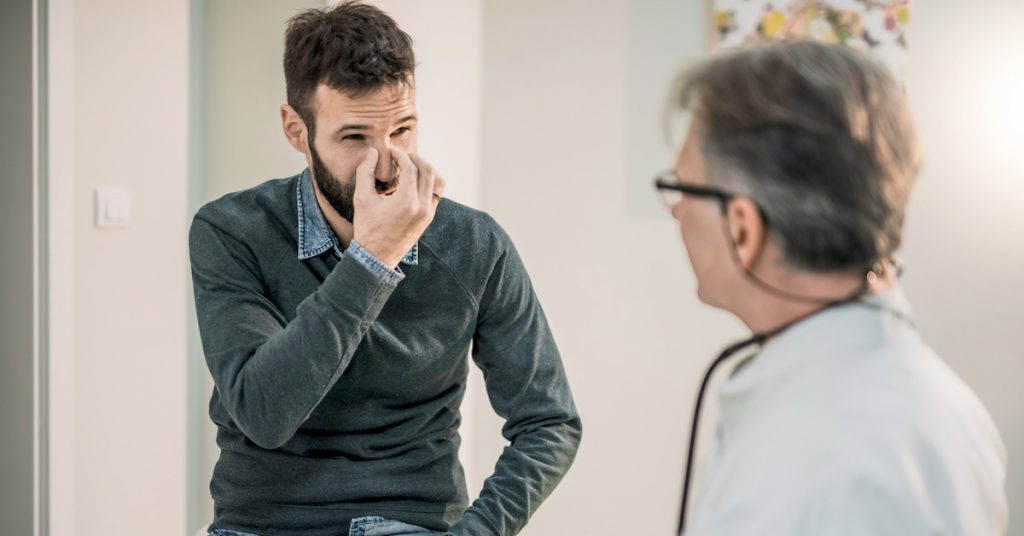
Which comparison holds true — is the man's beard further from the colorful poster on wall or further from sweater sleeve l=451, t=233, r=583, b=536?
the colorful poster on wall

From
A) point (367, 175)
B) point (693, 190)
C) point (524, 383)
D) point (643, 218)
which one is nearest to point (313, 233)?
point (367, 175)

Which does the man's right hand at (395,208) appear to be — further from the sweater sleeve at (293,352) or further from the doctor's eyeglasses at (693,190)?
the doctor's eyeglasses at (693,190)

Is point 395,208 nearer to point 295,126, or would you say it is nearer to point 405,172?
point 405,172

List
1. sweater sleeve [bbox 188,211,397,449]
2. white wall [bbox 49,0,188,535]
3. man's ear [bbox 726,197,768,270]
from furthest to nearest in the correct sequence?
white wall [bbox 49,0,188,535] → sweater sleeve [bbox 188,211,397,449] → man's ear [bbox 726,197,768,270]

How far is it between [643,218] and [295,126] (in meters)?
1.35

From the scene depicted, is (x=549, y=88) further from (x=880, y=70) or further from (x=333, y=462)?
(x=880, y=70)

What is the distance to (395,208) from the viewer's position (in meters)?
1.33

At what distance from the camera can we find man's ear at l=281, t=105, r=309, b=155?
1.55 metres

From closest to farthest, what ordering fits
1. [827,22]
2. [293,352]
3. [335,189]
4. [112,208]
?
1. [293,352]
2. [335,189]
3. [112,208]
4. [827,22]

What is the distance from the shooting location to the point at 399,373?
1463mm

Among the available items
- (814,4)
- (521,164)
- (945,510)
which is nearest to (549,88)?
(521,164)

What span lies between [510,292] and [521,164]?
121 cm

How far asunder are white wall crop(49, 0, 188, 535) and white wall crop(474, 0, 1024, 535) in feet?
2.82

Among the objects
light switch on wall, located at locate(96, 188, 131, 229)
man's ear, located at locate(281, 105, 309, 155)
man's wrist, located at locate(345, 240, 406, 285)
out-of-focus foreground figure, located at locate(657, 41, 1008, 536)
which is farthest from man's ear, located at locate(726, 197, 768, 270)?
light switch on wall, located at locate(96, 188, 131, 229)
